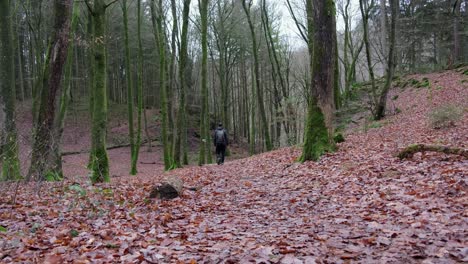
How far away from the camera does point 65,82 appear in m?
16.1

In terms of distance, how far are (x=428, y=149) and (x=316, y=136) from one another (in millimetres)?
3018

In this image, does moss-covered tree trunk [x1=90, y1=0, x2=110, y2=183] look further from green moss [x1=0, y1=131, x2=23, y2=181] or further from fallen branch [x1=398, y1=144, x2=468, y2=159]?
fallen branch [x1=398, y1=144, x2=468, y2=159]

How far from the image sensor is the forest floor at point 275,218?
3.79 metres

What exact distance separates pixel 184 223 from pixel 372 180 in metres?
3.63

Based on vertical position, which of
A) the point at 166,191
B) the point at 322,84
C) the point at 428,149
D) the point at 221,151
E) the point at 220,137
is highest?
the point at 322,84

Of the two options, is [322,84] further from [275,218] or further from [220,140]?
[220,140]

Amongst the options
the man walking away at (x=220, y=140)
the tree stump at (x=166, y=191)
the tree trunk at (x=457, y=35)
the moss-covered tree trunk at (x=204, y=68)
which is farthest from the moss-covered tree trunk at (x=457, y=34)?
the tree stump at (x=166, y=191)

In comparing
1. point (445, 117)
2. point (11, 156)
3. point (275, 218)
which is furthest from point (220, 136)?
point (275, 218)

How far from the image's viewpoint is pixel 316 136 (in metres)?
9.91

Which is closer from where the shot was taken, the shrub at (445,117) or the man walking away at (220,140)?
the shrub at (445,117)

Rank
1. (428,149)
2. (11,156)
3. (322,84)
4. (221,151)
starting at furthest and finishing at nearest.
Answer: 1. (221,151)
2. (322,84)
3. (11,156)
4. (428,149)

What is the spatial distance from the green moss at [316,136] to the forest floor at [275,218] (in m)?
0.36

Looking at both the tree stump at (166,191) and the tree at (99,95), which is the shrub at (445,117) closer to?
the tree stump at (166,191)

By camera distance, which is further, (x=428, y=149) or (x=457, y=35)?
(x=457, y=35)
